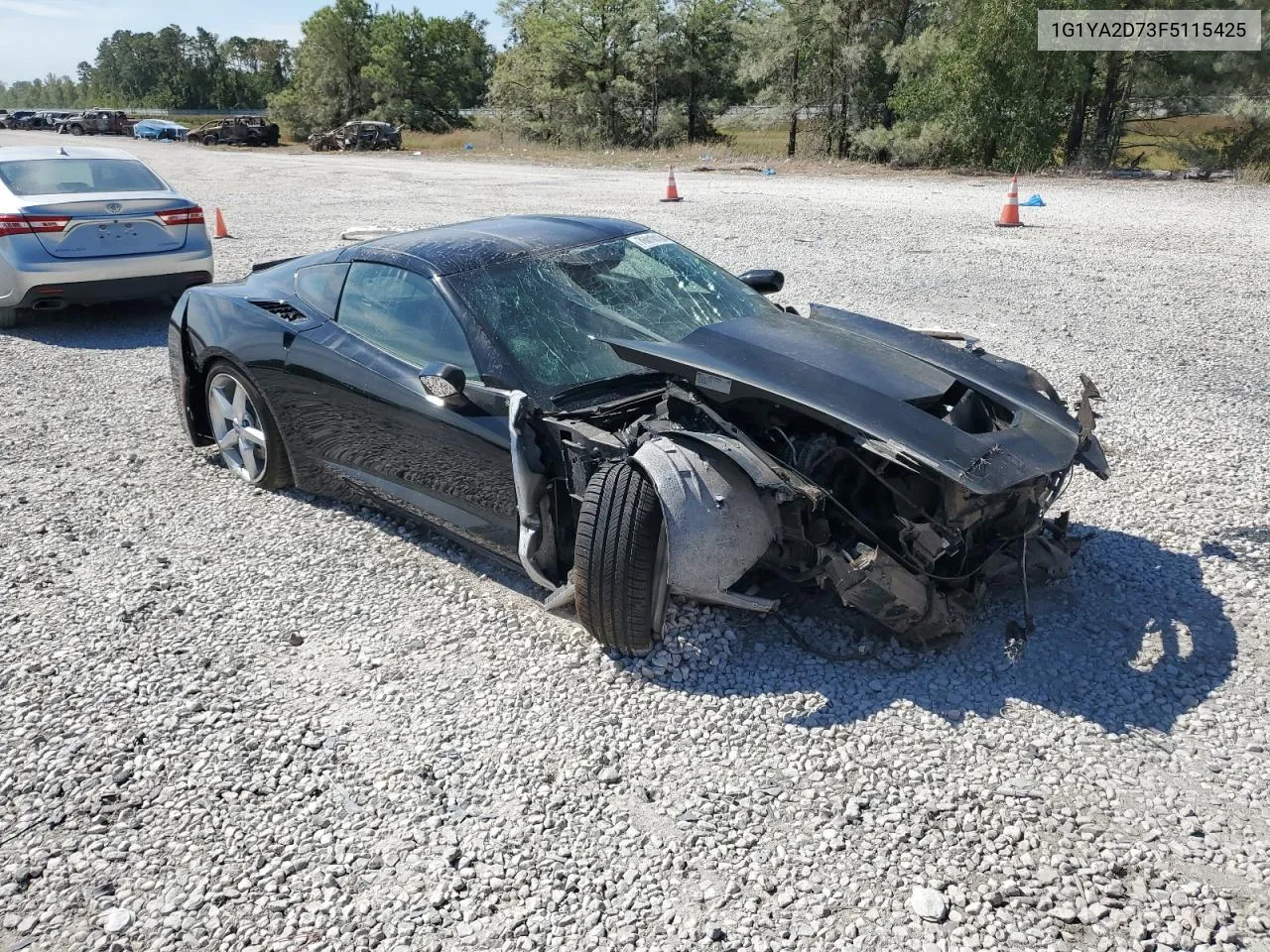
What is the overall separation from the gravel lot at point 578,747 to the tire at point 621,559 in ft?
0.72

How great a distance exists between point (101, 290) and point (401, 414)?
18.7 feet

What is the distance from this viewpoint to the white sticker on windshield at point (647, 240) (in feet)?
15.6

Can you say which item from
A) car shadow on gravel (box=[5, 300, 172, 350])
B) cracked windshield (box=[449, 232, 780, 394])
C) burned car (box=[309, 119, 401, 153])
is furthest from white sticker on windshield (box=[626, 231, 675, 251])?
burned car (box=[309, 119, 401, 153])

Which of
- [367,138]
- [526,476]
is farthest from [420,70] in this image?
[526,476]

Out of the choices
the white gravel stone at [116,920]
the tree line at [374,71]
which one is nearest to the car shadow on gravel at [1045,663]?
the white gravel stone at [116,920]

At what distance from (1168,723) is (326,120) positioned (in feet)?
197

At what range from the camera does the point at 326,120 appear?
55.8 meters

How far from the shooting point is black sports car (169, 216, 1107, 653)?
10.9ft

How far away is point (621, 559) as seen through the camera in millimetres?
3404

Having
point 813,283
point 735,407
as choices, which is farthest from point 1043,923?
point 813,283

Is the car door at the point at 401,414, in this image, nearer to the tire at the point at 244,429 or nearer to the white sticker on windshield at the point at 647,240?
the tire at the point at 244,429

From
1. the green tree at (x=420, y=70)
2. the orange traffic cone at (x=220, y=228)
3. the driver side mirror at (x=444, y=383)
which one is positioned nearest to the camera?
the driver side mirror at (x=444, y=383)

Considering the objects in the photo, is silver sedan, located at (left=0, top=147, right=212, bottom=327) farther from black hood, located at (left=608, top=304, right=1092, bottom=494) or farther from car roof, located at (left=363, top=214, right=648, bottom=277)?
black hood, located at (left=608, top=304, right=1092, bottom=494)

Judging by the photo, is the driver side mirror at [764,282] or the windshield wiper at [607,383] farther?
the driver side mirror at [764,282]
